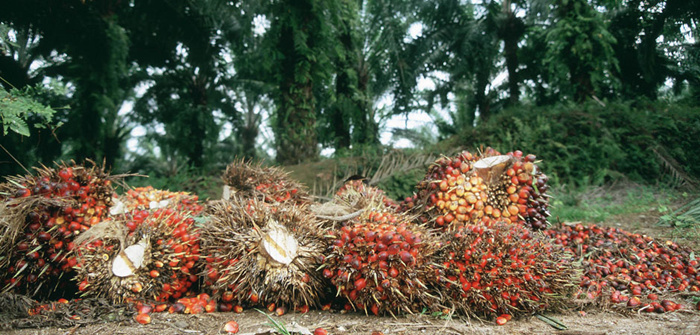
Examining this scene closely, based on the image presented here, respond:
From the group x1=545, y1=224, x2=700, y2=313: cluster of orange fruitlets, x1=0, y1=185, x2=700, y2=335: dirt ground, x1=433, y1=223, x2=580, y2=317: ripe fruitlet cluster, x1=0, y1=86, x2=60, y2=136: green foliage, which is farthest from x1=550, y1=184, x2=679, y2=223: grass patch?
x1=0, y1=86, x2=60, y2=136: green foliage

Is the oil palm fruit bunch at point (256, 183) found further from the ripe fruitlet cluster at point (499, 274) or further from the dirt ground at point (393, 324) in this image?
the ripe fruitlet cluster at point (499, 274)

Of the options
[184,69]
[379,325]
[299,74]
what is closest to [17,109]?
[379,325]

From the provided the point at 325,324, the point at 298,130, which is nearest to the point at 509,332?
the point at 325,324

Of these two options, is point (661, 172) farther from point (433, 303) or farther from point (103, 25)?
point (103, 25)

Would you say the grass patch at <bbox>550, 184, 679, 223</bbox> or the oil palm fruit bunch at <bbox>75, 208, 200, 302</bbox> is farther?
the grass patch at <bbox>550, 184, 679, 223</bbox>

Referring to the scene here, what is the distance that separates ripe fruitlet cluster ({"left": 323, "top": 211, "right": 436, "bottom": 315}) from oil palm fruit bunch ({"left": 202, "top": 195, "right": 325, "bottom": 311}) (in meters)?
0.12

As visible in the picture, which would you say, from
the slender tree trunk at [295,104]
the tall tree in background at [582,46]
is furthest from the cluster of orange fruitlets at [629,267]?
the tall tree in background at [582,46]

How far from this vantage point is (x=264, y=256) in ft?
5.45

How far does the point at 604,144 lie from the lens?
227 inches

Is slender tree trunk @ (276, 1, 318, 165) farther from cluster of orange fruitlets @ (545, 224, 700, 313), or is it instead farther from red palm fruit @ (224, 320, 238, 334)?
red palm fruit @ (224, 320, 238, 334)

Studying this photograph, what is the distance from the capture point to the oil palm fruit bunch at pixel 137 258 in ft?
5.59

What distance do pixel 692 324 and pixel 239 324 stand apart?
2006mm

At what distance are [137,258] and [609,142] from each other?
6.42 m

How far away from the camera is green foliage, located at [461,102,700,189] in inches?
216
